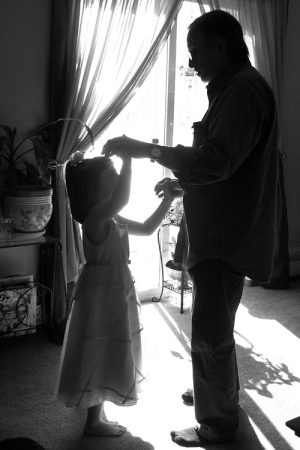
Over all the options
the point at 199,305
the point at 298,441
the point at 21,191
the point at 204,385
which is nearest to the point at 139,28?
the point at 21,191

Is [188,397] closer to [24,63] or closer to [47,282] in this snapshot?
[47,282]

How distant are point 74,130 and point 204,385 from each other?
152 cm

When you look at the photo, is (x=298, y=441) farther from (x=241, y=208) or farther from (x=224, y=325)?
(x=241, y=208)

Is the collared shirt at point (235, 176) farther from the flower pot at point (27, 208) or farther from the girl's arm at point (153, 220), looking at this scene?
the flower pot at point (27, 208)

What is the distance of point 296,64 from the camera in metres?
3.57

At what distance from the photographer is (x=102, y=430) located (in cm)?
177

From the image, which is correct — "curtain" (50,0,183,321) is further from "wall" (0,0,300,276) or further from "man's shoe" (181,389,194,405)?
"man's shoe" (181,389,194,405)

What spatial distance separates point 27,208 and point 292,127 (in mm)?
2230

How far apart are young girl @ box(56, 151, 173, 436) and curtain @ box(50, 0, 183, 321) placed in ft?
2.91

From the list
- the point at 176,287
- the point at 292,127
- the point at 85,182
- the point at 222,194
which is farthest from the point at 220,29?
the point at 292,127

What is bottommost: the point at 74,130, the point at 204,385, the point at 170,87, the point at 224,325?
the point at 204,385

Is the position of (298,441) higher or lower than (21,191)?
lower

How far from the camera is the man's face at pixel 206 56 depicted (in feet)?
4.91

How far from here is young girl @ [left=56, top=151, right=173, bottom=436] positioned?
64.6 inches
